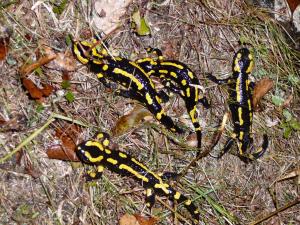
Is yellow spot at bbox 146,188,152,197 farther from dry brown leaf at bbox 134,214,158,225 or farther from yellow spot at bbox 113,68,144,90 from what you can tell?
yellow spot at bbox 113,68,144,90

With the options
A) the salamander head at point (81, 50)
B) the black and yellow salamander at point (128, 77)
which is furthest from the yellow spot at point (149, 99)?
the salamander head at point (81, 50)

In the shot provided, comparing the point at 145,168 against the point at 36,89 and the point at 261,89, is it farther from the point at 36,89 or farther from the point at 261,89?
the point at 261,89

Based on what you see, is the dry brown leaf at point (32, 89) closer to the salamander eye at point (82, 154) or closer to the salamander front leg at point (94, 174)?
the salamander eye at point (82, 154)

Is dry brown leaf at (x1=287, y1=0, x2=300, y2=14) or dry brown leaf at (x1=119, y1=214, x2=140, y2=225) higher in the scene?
dry brown leaf at (x1=287, y1=0, x2=300, y2=14)

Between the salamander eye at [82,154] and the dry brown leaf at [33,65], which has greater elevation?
the dry brown leaf at [33,65]

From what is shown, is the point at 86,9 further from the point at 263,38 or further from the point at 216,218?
the point at 216,218

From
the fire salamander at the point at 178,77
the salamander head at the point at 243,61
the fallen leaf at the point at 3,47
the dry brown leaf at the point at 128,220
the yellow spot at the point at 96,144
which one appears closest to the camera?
the fallen leaf at the point at 3,47

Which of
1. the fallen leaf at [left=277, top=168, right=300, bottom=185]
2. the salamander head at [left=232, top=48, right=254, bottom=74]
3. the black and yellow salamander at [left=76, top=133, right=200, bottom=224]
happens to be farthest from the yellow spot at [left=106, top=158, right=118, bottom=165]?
the fallen leaf at [left=277, top=168, right=300, bottom=185]
